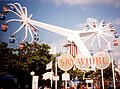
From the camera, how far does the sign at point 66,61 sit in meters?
5.61

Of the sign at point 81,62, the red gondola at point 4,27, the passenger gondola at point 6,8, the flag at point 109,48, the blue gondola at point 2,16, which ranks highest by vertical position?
the passenger gondola at point 6,8

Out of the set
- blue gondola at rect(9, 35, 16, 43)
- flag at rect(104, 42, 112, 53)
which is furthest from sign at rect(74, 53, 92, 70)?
blue gondola at rect(9, 35, 16, 43)

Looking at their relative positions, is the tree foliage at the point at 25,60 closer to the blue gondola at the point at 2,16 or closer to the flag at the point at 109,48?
the blue gondola at the point at 2,16

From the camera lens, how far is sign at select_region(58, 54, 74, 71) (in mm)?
5605

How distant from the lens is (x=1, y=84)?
543 cm

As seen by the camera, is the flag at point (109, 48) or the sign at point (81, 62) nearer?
the sign at point (81, 62)

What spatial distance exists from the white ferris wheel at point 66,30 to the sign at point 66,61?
0.42 meters

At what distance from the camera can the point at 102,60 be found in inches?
214

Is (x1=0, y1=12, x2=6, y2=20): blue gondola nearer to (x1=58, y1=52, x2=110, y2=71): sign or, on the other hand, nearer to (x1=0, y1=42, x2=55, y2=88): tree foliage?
(x1=0, y1=42, x2=55, y2=88): tree foliage

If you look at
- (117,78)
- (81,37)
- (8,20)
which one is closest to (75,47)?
(81,37)

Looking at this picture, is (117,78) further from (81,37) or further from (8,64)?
(8,64)

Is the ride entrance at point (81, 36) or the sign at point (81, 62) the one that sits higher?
the ride entrance at point (81, 36)

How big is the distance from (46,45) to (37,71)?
0.74 metres

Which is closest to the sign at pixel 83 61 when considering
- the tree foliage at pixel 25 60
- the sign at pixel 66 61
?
the sign at pixel 66 61
